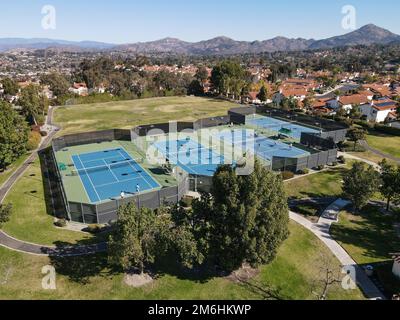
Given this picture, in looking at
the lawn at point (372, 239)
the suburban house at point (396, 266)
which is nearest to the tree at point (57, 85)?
the lawn at point (372, 239)

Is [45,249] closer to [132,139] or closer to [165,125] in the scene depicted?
[132,139]

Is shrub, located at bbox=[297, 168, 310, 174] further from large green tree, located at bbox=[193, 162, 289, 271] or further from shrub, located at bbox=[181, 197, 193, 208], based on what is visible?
large green tree, located at bbox=[193, 162, 289, 271]

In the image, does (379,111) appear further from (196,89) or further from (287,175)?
(196,89)

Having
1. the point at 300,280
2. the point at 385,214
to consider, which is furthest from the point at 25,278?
the point at 385,214

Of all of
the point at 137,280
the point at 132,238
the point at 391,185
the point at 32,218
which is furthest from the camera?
the point at 32,218

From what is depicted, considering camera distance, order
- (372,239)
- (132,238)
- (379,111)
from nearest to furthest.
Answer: (132,238) < (372,239) < (379,111)

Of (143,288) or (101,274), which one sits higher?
(101,274)

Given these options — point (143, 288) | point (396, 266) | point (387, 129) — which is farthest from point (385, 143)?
point (143, 288)
